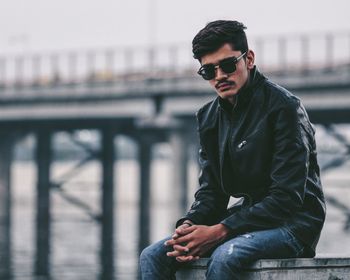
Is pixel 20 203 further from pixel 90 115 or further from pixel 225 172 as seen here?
pixel 225 172

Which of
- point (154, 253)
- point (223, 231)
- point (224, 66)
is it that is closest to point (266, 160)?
point (223, 231)

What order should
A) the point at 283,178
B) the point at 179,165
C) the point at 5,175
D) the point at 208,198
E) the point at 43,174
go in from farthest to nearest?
the point at 5,175 < the point at 43,174 < the point at 179,165 < the point at 208,198 < the point at 283,178

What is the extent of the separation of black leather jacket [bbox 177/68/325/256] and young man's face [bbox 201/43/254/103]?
44mm

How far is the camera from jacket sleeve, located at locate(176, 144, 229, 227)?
5.09 meters

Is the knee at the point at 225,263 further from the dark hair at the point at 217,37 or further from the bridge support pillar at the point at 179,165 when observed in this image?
the bridge support pillar at the point at 179,165

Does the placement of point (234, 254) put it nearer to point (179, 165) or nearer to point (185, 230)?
point (185, 230)

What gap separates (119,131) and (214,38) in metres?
43.3

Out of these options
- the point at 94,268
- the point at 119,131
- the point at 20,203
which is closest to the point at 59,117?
the point at 119,131

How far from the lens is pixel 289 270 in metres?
4.68

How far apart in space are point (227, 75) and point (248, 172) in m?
0.49

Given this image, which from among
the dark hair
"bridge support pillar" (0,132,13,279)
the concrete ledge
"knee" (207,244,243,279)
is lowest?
"bridge support pillar" (0,132,13,279)

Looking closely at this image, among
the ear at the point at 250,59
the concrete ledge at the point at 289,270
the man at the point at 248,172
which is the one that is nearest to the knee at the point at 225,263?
the man at the point at 248,172

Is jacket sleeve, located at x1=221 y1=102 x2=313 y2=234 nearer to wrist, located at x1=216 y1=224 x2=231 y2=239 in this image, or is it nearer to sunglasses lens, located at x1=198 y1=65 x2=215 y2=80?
wrist, located at x1=216 y1=224 x2=231 y2=239

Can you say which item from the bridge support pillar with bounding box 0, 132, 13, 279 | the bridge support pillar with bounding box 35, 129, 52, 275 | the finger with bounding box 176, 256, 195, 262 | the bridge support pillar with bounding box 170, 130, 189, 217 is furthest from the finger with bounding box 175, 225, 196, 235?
the bridge support pillar with bounding box 0, 132, 13, 279
